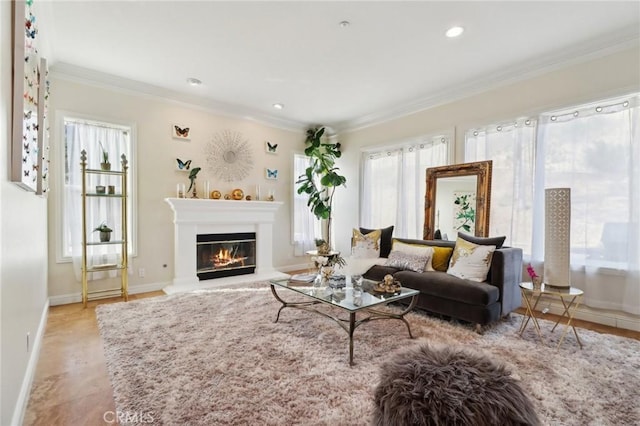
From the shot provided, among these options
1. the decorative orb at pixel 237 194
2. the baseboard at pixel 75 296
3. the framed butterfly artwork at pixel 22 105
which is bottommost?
the baseboard at pixel 75 296

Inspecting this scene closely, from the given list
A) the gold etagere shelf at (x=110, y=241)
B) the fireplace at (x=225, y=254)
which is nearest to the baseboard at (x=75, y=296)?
the gold etagere shelf at (x=110, y=241)

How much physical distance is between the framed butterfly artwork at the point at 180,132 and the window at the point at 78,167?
547mm

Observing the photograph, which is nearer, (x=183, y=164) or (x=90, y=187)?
(x=90, y=187)

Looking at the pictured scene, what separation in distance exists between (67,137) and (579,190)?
19.4 feet

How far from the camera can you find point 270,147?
5512mm

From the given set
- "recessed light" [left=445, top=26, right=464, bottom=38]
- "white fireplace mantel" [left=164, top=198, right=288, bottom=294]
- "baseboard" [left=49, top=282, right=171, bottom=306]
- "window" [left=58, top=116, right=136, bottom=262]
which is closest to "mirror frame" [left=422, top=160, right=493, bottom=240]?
"recessed light" [left=445, top=26, right=464, bottom=38]

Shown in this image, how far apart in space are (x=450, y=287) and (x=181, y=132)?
417 centimetres

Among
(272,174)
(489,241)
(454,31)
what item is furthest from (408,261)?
(272,174)

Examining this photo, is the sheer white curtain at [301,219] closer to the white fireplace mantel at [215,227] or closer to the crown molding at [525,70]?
the white fireplace mantel at [215,227]

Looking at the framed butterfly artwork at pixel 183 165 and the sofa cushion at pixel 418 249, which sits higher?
the framed butterfly artwork at pixel 183 165

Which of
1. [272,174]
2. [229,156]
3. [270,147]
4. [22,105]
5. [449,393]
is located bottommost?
[449,393]

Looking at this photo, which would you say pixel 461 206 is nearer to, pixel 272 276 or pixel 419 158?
pixel 419 158

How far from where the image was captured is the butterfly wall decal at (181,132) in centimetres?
450

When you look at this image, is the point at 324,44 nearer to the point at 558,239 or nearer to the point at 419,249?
the point at 419,249
